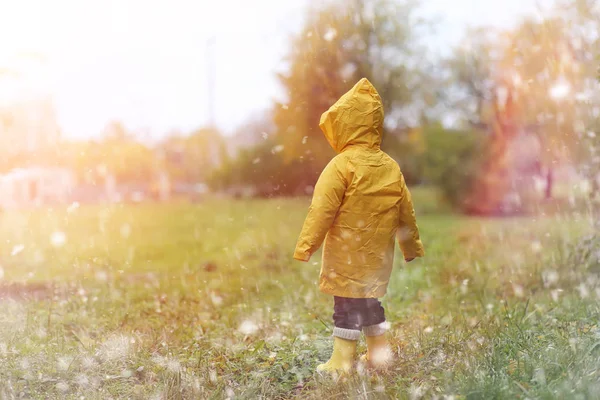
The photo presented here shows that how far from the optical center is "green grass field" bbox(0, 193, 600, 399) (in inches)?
126

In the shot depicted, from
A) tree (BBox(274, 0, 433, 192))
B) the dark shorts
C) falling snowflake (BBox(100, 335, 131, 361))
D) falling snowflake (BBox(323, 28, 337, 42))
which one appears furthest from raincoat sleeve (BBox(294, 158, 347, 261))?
falling snowflake (BBox(323, 28, 337, 42))

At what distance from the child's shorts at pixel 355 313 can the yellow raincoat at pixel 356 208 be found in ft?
0.28

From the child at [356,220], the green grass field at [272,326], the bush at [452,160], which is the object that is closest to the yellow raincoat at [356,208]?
the child at [356,220]

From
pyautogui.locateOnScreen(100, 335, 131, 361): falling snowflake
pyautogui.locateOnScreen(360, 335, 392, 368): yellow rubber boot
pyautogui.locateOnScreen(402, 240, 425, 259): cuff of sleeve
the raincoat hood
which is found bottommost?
pyautogui.locateOnScreen(100, 335, 131, 361): falling snowflake

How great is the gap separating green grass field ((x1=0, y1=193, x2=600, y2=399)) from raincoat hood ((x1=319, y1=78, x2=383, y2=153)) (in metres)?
1.27

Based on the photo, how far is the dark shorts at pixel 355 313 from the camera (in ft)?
11.3

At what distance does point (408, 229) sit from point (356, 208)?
407 mm

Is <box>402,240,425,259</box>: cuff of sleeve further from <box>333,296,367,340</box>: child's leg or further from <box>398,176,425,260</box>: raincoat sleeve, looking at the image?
<box>333,296,367,340</box>: child's leg

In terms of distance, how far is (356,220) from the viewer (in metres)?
3.38

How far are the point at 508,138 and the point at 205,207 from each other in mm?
7863

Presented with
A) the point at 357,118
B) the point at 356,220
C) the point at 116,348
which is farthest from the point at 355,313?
the point at 116,348

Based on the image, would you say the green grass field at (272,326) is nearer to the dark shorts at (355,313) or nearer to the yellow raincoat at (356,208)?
the dark shorts at (355,313)

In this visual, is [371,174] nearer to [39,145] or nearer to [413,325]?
[413,325]

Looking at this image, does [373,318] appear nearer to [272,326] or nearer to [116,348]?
[272,326]
